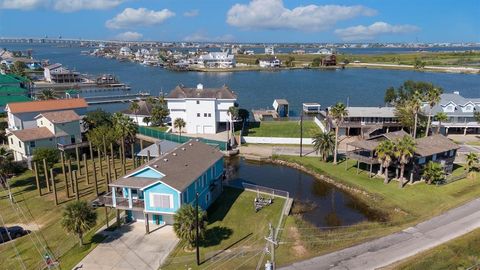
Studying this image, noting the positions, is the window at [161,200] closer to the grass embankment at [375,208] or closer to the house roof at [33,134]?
the grass embankment at [375,208]

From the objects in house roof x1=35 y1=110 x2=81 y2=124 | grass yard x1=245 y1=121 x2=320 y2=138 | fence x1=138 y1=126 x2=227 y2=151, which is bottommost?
grass yard x1=245 y1=121 x2=320 y2=138

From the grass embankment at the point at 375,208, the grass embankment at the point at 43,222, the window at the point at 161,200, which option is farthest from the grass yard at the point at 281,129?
the window at the point at 161,200

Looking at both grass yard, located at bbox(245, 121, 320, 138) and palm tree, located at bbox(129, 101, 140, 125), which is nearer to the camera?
grass yard, located at bbox(245, 121, 320, 138)

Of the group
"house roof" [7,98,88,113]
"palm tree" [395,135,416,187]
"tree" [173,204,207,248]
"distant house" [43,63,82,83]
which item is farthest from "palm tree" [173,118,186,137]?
"distant house" [43,63,82,83]

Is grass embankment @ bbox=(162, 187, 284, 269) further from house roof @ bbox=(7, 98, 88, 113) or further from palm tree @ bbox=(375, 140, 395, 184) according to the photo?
house roof @ bbox=(7, 98, 88, 113)

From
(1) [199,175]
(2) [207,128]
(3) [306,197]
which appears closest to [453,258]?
(3) [306,197]

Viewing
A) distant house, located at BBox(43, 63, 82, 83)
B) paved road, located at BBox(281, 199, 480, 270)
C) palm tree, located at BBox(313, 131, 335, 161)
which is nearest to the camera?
paved road, located at BBox(281, 199, 480, 270)
